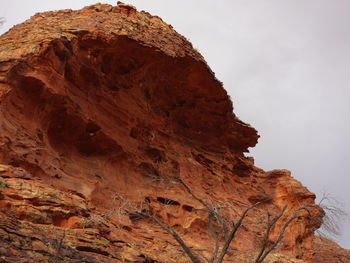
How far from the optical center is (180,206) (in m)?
18.1

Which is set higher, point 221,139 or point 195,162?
point 221,139

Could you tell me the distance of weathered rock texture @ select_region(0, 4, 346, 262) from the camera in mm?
10734

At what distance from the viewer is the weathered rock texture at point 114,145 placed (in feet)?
35.2

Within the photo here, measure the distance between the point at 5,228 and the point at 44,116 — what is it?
7.05 metres

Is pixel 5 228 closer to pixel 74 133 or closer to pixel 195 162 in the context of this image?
pixel 74 133

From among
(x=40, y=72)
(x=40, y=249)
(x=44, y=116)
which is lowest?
(x=40, y=249)

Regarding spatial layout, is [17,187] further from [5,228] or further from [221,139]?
[221,139]

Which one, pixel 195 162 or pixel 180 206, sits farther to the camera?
pixel 195 162

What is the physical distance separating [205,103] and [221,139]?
8.82 feet

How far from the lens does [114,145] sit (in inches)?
686

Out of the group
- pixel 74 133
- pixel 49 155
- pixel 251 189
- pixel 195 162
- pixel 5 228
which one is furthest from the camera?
pixel 251 189

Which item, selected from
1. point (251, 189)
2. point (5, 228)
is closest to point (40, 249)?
point (5, 228)

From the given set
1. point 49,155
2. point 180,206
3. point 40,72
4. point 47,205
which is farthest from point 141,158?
point 47,205

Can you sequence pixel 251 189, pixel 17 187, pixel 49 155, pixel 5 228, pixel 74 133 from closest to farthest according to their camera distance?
pixel 5 228 < pixel 17 187 < pixel 49 155 < pixel 74 133 < pixel 251 189
